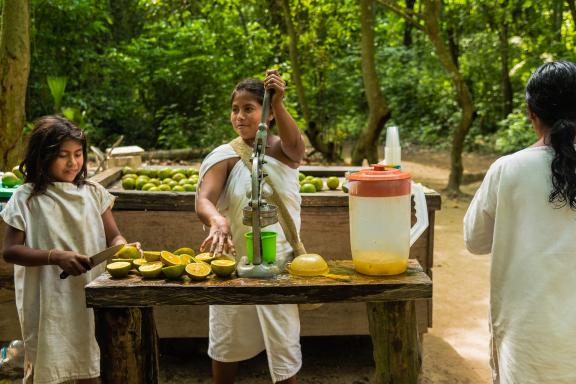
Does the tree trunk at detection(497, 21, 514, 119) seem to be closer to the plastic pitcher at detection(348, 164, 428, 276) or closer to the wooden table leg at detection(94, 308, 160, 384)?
the plastic pitcher at detection(348, 164, 428, 276)

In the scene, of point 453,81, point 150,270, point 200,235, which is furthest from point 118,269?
point 453,81

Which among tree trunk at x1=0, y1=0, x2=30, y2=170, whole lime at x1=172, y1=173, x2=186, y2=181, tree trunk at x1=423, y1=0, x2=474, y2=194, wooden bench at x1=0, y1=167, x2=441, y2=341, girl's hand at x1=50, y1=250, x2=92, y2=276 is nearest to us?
girl's hand at x1=50, y1=250, x2=92, y2=276

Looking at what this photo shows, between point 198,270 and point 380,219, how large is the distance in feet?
2.07

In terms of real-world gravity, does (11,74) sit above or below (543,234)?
above

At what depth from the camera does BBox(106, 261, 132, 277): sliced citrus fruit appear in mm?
1943

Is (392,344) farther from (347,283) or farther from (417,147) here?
(417,147)

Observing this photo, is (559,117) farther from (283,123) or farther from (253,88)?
(253,88)

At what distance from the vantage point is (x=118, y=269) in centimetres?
194

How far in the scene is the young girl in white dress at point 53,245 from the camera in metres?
2.42

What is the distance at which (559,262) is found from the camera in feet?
6.12

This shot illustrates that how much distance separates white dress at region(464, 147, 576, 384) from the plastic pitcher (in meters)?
0.31

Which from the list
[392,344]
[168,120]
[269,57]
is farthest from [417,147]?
[392,344]

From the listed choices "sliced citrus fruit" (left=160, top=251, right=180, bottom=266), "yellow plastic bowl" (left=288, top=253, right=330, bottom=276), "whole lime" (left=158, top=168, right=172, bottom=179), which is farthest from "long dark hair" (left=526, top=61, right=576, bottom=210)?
"whole lime" (left=158, top=168, right=172, bottom=179)

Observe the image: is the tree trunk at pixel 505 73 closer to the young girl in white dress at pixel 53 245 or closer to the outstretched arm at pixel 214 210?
the outstretched arm at pixel 214 210
